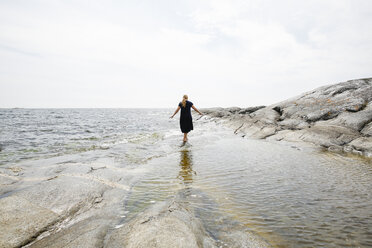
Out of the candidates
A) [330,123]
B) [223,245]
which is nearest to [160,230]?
[223,245]

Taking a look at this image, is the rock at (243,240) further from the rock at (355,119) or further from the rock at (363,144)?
the rock at (355,119)

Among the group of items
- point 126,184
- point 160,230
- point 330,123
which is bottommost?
point 126,184

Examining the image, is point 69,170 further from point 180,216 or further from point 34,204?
point 180,216

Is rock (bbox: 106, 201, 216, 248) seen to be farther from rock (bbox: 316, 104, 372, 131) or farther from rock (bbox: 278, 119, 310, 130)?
rock (bbox: 278, 119, 310, 130)

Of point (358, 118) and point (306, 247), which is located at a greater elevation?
point (358, 118)

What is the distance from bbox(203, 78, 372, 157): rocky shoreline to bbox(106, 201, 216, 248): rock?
8.84m

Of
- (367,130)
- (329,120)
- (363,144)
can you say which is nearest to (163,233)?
(363,144)

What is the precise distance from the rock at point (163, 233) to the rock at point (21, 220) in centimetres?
123

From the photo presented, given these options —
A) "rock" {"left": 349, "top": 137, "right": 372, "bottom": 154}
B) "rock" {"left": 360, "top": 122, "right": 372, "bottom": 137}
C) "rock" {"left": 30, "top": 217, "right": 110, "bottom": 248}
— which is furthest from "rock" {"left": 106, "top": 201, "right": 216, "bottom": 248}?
"rock" {"left": 360, "top": 122, "right": 372, "bottom": 137}

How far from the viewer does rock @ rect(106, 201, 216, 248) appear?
2.43m

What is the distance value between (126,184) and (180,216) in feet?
8.53

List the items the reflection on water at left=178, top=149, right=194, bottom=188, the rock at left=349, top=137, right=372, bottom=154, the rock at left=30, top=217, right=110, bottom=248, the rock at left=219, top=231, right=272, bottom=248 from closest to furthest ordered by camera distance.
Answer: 1. the rock at left=30, top=217, right=110, bottom=248
2. the rock at left=219, top=231, right=272, bottom=248
3. the reflection on water at left=178, top=149, right=194, bottom=188
4. the rock at left=349, top=137, right=372, bottom=154

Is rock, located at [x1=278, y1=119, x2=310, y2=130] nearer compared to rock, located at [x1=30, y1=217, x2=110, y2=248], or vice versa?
rock, located at [x1=30, y1=217, x2=110, y2=248]

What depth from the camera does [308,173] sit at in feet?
19.6
